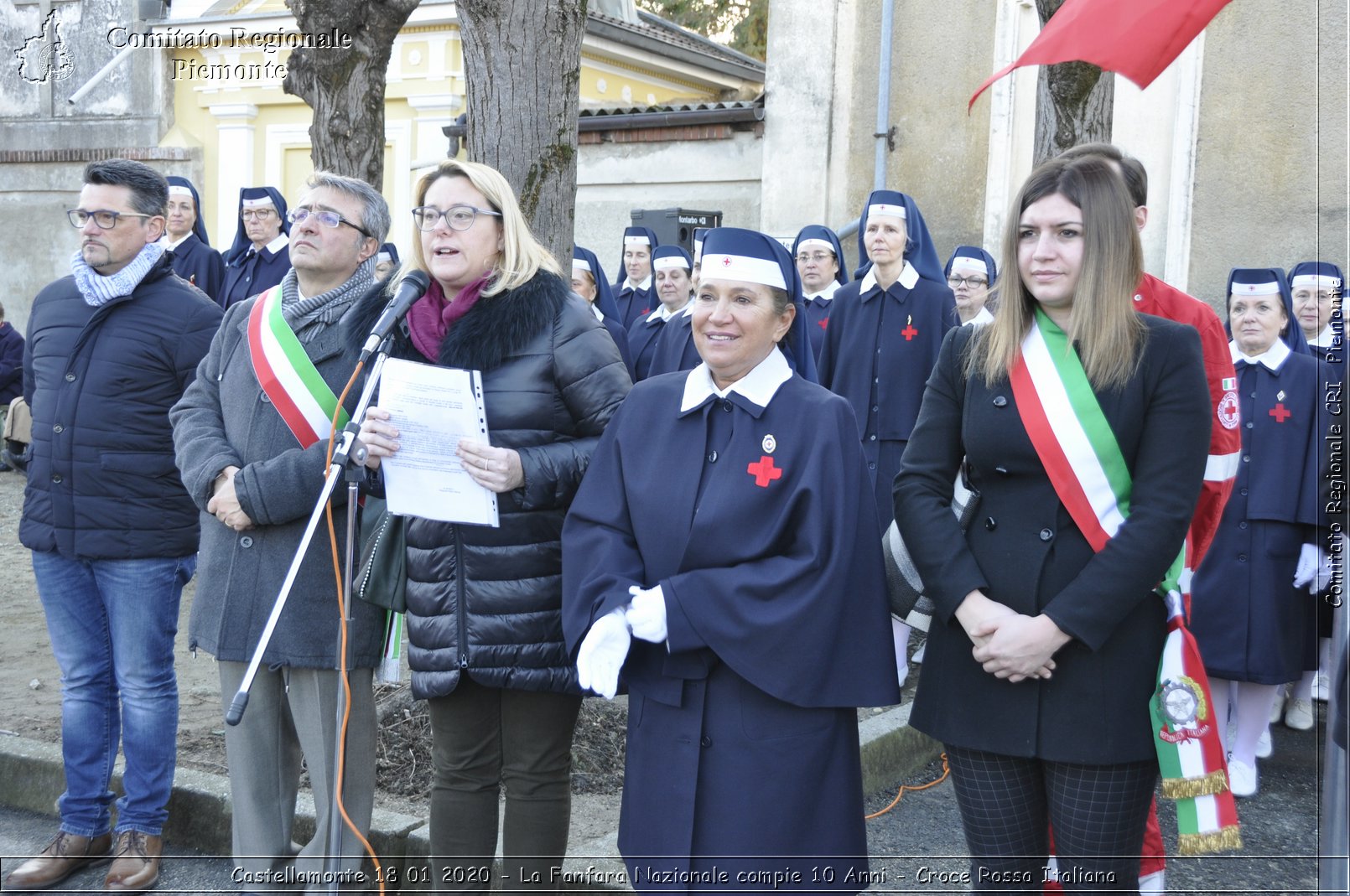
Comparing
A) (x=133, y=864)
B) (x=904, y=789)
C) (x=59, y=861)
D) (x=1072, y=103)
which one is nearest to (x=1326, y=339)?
(x=1072, y=103)

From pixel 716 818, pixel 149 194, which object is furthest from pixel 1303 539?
pixel 149 194

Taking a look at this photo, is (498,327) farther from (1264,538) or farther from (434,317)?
(1264,538)

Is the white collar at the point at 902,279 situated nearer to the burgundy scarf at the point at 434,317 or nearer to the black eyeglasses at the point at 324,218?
the black eyeglasses at the point at 324,218

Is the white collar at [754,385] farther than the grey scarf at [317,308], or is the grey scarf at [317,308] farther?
the grey scarf at [317,308]

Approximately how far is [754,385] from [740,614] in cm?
59

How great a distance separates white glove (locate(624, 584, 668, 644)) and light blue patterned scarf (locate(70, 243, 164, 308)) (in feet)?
8.07

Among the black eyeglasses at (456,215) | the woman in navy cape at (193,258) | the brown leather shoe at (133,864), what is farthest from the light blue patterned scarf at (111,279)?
the woman in navy cape at (193,258)

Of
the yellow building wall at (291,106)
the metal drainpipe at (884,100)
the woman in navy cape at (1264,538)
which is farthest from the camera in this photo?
the yellow building wall at (291,106)

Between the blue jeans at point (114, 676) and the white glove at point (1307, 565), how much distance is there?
469 centimetres

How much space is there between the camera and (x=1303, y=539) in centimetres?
602

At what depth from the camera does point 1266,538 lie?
5984 millimetres

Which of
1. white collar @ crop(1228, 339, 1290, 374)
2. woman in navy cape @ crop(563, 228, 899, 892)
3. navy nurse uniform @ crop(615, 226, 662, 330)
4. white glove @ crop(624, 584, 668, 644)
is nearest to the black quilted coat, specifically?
woman in navy cape @ crop(563, 228, 899, 892)

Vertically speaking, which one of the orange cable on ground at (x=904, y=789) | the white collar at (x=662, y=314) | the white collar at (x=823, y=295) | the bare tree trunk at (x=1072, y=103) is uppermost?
the bare tree trunk at (x=1072, y=103)

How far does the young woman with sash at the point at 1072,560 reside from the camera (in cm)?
300
